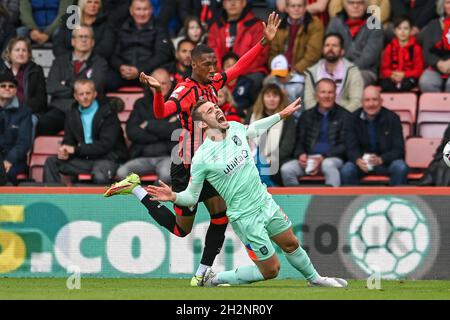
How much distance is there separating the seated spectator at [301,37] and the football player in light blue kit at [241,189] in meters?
5.31

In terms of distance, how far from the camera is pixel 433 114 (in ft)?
52.1

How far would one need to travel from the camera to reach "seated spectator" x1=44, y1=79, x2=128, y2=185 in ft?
51.4

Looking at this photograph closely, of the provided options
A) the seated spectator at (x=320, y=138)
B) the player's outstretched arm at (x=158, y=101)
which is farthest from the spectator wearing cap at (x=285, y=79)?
the player's outstretched arm at (x=158, y=101)

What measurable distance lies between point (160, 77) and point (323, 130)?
2310 mm

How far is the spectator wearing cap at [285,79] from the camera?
16047 millimetres

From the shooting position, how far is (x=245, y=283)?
37.2ft

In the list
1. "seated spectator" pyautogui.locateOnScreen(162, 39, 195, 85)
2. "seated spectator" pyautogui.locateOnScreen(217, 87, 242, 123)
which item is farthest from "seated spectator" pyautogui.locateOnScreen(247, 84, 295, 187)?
"seated spectator" pyautogui.locateOnScreen(162, 39, 195, 85)

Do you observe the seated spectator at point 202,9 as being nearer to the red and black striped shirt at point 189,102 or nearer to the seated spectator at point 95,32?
the seated spectator at point 95,32

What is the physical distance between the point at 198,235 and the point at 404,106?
408 centimetres

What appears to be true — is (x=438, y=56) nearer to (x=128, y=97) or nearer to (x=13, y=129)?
(x=128, y=97)

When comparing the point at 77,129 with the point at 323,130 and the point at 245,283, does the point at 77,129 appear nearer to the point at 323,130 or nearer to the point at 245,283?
the point at 323,130

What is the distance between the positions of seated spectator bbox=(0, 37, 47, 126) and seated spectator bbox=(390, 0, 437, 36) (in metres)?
5.08

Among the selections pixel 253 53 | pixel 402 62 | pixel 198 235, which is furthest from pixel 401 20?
pixel 198 235

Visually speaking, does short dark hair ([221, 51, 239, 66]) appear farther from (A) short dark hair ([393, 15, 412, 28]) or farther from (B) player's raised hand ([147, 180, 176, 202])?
(B) player's raised hand ([147, 180, 176, 202])
